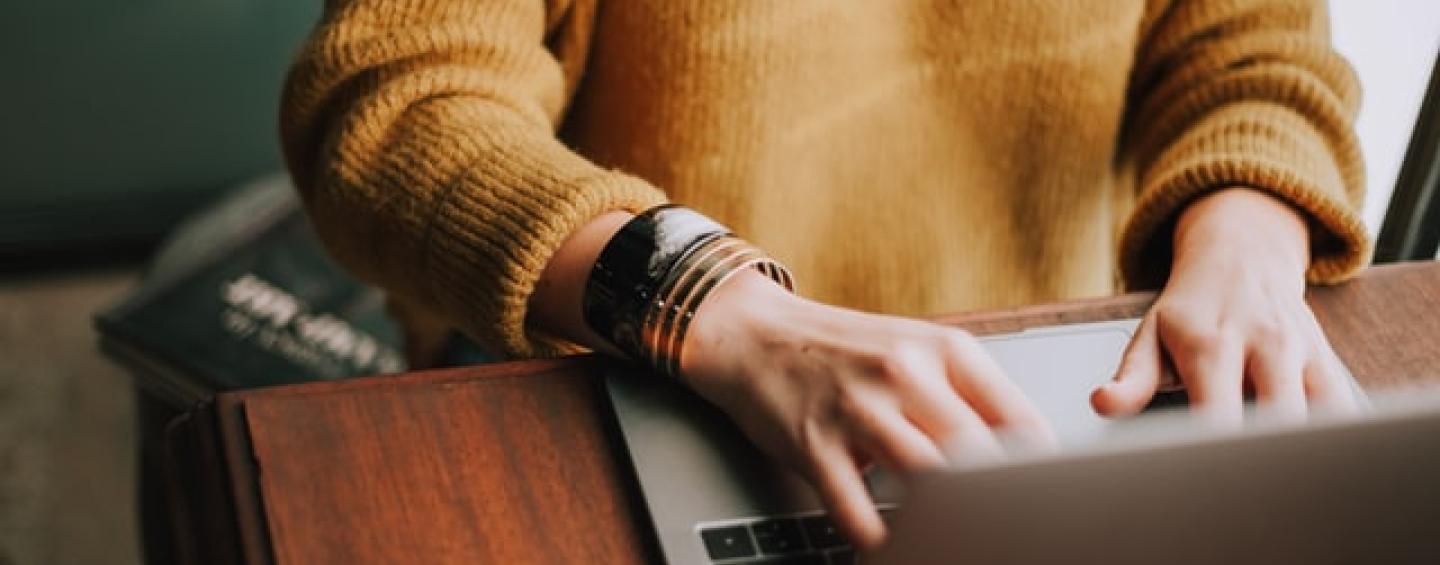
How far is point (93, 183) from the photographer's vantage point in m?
1.83

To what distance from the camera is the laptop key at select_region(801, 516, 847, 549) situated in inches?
21.2

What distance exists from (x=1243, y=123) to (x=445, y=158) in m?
0.41

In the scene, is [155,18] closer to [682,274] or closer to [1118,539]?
[682,274]

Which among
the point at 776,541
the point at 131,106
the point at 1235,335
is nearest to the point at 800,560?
the point at 776,541

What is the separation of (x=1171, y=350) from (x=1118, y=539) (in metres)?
0.22

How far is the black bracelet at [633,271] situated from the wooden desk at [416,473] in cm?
2

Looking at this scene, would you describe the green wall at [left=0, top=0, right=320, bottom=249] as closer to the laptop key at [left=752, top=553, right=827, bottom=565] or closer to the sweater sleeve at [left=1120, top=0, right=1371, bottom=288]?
the sweater sleeve at [left=1120, top=0, right=1371, bottom=288]

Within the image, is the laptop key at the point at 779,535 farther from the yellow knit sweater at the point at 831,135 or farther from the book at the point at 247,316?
the book at the point at 247,316

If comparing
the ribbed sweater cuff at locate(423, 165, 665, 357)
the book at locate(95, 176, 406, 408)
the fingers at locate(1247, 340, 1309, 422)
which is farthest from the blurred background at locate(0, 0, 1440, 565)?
the fingers at locate(1247, 340, 1309, 422)

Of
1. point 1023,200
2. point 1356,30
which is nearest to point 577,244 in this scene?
point 1023,200

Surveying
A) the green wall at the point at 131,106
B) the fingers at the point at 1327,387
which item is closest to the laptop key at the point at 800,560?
the fingers at the point at 1327,387

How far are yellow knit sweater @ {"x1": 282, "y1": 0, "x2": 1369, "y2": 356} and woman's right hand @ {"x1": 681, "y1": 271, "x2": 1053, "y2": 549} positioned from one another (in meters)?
0.10

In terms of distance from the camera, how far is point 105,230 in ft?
6.10

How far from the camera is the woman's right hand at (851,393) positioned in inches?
21.4
